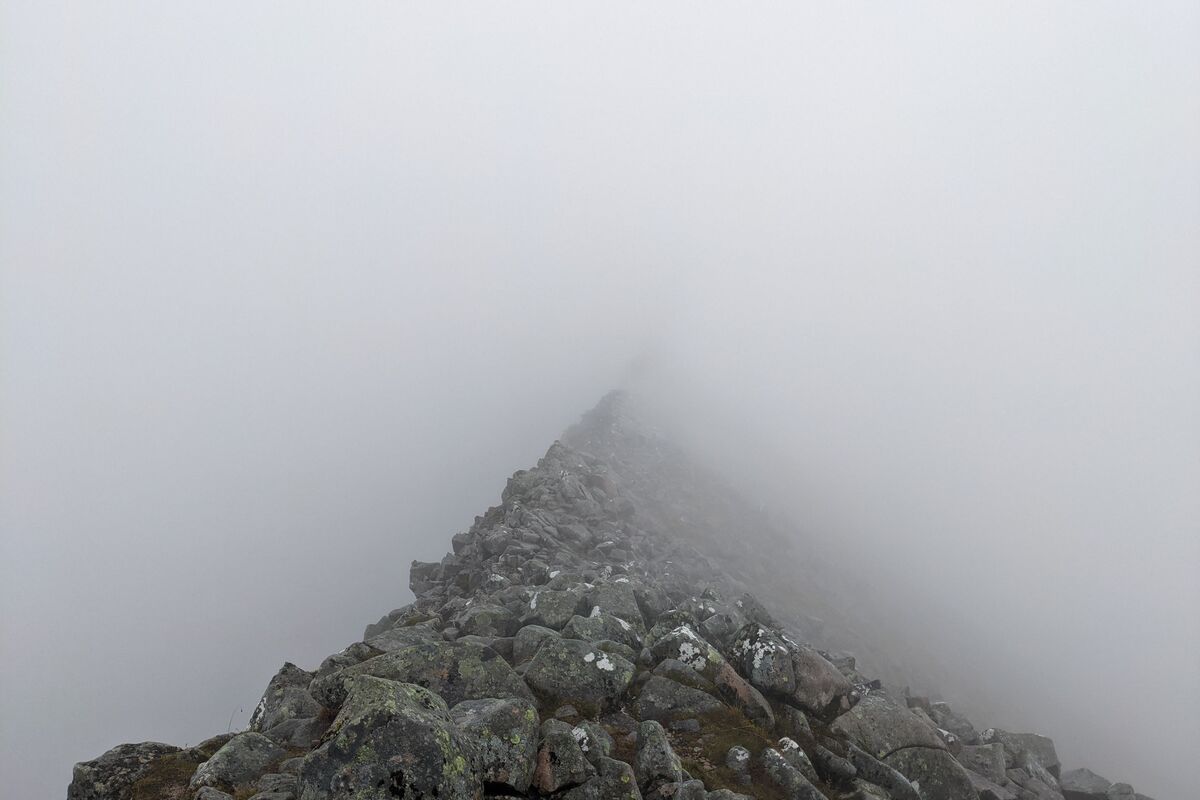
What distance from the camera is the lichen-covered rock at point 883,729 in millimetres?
22078

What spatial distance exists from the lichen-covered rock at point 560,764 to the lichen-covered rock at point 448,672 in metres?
4.58

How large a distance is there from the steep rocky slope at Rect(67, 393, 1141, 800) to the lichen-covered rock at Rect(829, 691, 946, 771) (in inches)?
3.0

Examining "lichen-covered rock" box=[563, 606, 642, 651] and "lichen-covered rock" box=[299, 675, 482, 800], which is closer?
"lichen-covered rock" box=[299, 675, 482, 800]

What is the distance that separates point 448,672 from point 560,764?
6460mm

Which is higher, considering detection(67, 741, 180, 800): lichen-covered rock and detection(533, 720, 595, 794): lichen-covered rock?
detection(533, 720, 595, 794): lichen-covered rock

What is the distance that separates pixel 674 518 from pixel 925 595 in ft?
195

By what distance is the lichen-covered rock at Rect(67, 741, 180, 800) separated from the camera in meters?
15.8

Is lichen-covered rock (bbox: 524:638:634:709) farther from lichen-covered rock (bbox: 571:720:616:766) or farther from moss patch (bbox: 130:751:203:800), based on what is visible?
moss patch (bbox: 130:751:203:800)

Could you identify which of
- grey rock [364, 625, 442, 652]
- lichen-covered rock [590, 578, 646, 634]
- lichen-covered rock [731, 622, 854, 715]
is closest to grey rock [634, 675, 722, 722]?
lichen-covered rock [731, 622, 854, 715]

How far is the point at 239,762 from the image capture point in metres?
16.3

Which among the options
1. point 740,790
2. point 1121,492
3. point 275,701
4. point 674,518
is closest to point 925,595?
point 674,518

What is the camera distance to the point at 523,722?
52.2 feet

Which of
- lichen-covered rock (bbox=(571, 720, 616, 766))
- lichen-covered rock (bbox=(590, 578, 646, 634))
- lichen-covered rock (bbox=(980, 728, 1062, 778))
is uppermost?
lichen-covered rock (bbox=(571, 720, 616, 766))

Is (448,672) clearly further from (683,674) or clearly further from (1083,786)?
(1083,786)
